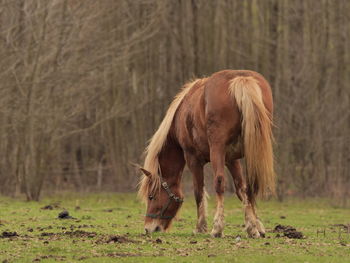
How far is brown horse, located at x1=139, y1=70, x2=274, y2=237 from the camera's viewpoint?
9609mm

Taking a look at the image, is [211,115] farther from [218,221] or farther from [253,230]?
[253,230]

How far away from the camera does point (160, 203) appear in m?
11.0

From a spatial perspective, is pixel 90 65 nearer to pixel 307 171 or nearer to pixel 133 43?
pixel 133 43

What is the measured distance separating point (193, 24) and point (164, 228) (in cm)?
1749

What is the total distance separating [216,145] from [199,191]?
1.29m

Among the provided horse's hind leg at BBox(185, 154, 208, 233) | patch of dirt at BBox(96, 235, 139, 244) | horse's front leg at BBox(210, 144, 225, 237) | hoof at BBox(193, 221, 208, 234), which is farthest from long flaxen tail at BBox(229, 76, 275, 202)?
patch of dirt at BBox(96, 235, 139, 244)

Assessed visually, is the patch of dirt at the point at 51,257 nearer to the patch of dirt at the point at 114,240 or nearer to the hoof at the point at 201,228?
the patch of dirt at the point at 114,240

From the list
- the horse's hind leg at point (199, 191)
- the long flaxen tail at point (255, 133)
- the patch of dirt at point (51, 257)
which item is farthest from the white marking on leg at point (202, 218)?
the patch of dirt at point (51, 257)

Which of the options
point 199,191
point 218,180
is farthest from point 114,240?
point 199,191

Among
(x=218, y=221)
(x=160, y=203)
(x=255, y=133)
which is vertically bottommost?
(x=218, y=221)

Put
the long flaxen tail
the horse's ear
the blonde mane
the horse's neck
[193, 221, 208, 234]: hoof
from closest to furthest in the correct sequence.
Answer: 1. the long flaxen tail
2. [193, 221, 208, 234]: hoof
3. the horse's ear
4. the blonde mane
5. the horse's neck

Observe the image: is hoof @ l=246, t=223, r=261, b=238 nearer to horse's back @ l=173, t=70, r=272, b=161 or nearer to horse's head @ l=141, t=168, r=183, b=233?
horse's back @ l=173, t=70, r=272, b=161

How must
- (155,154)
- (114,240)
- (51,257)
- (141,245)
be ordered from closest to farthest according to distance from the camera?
(51,257) → (141,245) → (114,240) → (155,154)

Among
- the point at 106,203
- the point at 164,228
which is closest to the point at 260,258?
the point at 164,228
